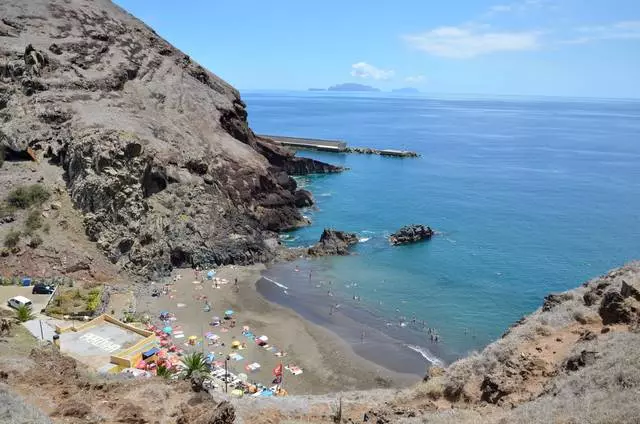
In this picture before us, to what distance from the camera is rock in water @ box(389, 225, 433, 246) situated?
5334 centimetres

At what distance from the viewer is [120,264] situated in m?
40.8

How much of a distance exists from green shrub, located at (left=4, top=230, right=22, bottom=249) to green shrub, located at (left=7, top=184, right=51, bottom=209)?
3.54 meters

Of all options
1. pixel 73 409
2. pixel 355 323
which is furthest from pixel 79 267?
pixel 73 409

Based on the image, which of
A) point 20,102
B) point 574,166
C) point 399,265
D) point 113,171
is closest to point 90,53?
point 20,102

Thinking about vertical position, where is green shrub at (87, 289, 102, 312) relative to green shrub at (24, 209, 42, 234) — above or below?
below

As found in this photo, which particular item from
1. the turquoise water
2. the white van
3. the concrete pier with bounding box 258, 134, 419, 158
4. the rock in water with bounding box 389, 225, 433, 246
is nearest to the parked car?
the white van

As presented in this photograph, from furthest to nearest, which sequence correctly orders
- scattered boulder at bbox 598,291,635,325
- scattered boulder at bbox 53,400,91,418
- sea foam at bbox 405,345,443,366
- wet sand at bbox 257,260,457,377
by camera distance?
1. wet sand at bbox 257,260,457,377
2. sea foam at bbox 405,345,443,366
3. scattered boulder at bbox 598,291,635,325
4. scattered boulder at bbox 53,400,91,418

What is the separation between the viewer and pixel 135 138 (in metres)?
46.5

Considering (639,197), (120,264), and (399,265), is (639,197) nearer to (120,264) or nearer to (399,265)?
(399,265)

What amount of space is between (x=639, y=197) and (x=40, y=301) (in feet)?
247

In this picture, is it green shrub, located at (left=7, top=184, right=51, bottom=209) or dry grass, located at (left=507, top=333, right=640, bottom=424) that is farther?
green shrub, located at (left=7, top=184, right=51, bottom=209)

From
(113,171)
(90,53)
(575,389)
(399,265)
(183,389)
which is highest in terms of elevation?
(90,53)

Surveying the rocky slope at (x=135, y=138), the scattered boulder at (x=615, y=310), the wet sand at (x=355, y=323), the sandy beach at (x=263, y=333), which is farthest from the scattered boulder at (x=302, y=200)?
the scattered boulder at (x=615, y=310)

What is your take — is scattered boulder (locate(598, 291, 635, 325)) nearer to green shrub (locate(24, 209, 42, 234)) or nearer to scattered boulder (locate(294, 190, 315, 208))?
green shrub (locate(24, 209, 42, 234))
